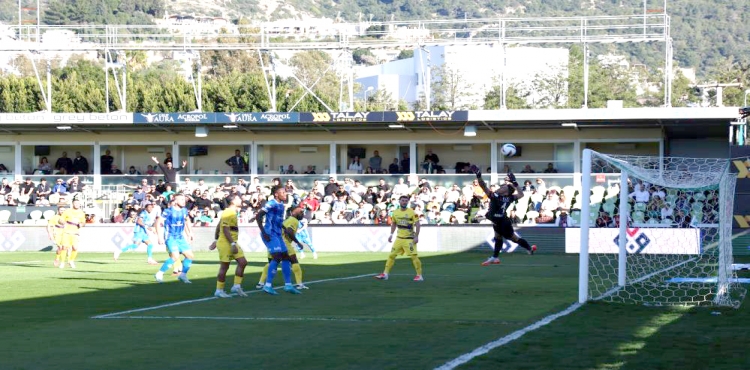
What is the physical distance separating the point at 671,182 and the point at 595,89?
74.7m

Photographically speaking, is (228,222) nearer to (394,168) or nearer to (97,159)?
(394,168)

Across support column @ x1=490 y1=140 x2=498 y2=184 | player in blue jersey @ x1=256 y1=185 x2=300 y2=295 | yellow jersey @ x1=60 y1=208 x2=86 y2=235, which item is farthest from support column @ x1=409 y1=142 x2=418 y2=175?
player in blue jersey @ x1=256 y1=185 x2=300 y2=295

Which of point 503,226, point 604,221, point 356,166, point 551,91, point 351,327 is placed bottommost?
point 351,327

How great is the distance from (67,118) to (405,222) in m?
25.7

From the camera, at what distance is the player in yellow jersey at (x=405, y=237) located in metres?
21.3

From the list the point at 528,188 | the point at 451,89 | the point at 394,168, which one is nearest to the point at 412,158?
the point at 394,168

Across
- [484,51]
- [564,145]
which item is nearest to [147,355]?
[564,145]

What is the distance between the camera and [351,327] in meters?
13.1

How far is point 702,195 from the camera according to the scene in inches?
1037

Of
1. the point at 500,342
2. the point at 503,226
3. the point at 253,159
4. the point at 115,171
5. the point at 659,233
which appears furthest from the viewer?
the point at 253,159

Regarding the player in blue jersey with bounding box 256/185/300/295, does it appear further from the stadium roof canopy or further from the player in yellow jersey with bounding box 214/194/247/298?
the stadium roof canopy

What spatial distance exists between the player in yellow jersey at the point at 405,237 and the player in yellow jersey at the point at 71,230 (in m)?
10.2

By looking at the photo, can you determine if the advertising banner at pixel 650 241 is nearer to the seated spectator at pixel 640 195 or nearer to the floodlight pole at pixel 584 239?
the seated spectator at pixel 640 195

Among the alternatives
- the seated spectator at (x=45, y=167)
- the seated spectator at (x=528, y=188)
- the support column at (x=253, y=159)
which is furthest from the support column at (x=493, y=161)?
the seated spectator at (x=45, y=167)
